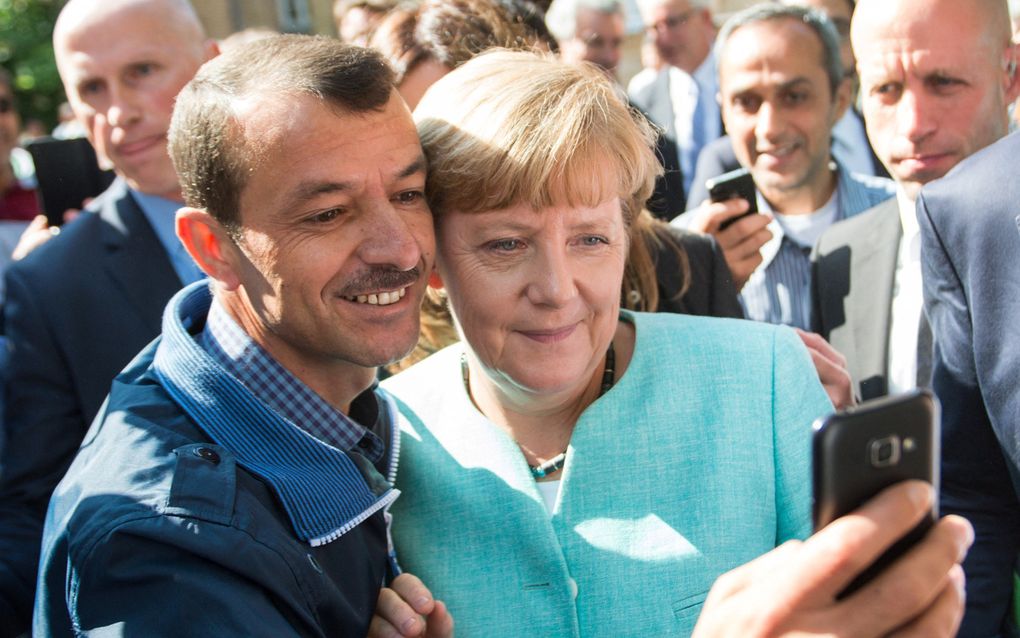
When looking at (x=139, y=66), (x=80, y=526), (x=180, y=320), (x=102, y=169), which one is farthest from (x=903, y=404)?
(x=102, y=169)

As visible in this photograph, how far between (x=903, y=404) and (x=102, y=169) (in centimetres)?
388

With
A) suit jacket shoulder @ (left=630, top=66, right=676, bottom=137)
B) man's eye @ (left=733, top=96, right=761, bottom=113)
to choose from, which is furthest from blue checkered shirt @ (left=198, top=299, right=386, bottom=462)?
suit jacket shoulder @ (left=630, top=66, right=676, bottom=137)

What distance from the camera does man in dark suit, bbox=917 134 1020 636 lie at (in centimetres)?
199

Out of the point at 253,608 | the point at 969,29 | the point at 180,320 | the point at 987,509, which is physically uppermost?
the point at 969,29

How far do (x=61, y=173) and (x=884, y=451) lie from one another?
11.5 ft

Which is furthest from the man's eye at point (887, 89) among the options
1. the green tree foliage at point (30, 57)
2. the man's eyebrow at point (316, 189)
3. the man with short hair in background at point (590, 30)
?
the green tree foliage at point (30, 57)

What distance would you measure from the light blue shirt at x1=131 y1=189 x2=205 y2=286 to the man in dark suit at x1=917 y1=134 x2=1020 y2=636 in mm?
2136

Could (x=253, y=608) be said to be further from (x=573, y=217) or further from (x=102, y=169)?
(x=102, y=169)

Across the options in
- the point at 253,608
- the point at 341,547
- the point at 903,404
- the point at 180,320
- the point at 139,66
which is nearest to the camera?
the point at 903,404

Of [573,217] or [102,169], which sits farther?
[102,169]

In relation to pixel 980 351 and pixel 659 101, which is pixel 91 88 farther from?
pixel 659 101

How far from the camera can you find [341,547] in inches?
74.4

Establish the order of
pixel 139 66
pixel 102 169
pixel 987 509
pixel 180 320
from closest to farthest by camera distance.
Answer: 1. pixel 180 320
2. pixel 987 509
3. pixel 139 66
4. pixel 102 169

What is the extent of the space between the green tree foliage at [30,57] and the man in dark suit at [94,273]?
22.8 m
